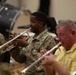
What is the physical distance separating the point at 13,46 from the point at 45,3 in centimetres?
371

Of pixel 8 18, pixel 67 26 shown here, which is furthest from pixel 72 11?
pixel 67 26

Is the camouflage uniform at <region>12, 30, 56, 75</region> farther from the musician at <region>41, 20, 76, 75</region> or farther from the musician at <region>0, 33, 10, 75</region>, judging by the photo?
the musician at <region>41, 20, 76, 75</region>

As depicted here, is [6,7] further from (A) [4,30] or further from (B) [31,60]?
(B) [31,60]

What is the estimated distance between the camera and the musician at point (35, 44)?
8.92ft

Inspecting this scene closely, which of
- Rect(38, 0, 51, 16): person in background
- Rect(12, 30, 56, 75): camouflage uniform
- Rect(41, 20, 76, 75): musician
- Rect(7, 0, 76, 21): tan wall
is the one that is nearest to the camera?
Rect(41, 20, 76, 75): musician

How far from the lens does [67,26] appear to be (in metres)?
2.15

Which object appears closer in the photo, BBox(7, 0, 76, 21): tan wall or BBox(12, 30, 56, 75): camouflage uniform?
BBox(12, 30, 56, 75): camouflage uniform

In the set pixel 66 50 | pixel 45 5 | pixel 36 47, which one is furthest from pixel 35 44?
pixel 45 5

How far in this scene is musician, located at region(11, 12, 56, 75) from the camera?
2719mm

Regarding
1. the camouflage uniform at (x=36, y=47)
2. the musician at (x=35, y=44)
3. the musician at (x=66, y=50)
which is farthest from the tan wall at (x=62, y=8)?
the musician at (x=66, y=50)

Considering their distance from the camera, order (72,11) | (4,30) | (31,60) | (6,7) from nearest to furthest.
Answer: (31,60)
(4,30)
(6,7)
(72,11)

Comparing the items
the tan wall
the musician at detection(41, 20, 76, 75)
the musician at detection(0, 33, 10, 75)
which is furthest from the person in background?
the musician at detection(41, 20, 76, 75)

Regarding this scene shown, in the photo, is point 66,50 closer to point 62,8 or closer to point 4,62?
point 4,62

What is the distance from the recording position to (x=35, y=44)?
280cm
